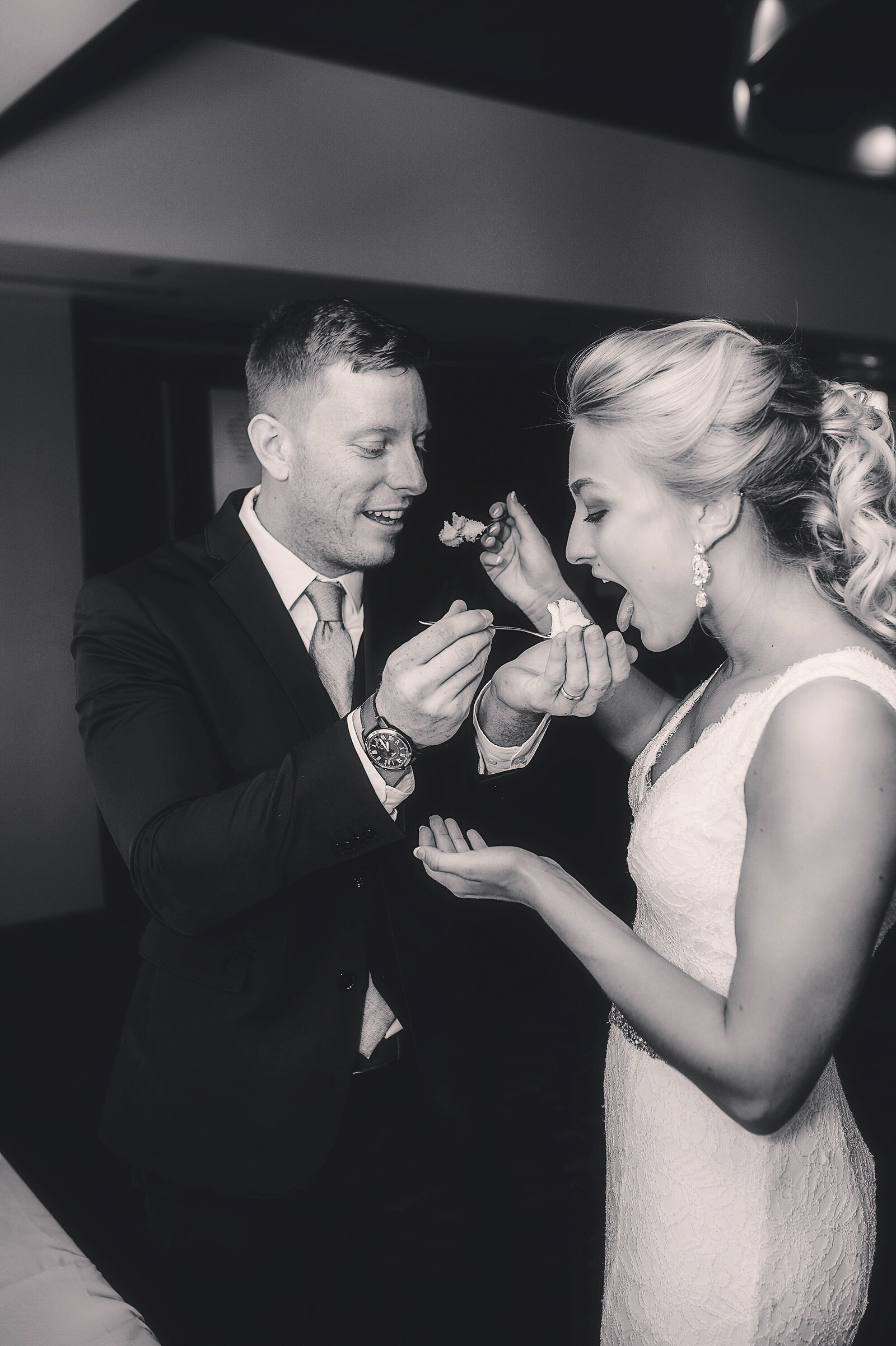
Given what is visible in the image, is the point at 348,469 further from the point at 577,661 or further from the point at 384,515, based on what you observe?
the point at 577,661

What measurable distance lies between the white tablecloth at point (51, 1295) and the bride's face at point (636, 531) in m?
1.25

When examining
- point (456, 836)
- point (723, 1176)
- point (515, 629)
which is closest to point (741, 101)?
point (515, 629)

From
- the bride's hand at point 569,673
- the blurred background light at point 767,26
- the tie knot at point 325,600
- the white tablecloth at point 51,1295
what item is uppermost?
the blurred background light at point 767,26

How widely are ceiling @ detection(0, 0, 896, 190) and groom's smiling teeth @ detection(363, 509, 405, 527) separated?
941 mm

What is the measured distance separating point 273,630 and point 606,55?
140 inches

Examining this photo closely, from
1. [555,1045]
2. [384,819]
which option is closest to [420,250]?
[555,1045]

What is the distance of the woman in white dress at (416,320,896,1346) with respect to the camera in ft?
4.10

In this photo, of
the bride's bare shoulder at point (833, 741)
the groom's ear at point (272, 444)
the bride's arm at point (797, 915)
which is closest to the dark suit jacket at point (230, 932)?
the groom's ear at point (272, 444)

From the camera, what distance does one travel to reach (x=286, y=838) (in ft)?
4.83

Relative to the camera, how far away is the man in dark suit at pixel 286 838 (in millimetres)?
1486

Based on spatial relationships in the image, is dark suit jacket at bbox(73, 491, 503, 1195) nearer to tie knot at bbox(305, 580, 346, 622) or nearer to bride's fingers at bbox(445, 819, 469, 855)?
tie knot at bbox(305, 580, 346, 622)

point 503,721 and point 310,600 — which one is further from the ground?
point 310,600

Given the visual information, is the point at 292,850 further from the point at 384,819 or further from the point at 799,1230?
the point at 799,1230

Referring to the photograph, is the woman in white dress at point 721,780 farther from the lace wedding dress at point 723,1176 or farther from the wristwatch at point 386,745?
the wristwatch at point 386,745
